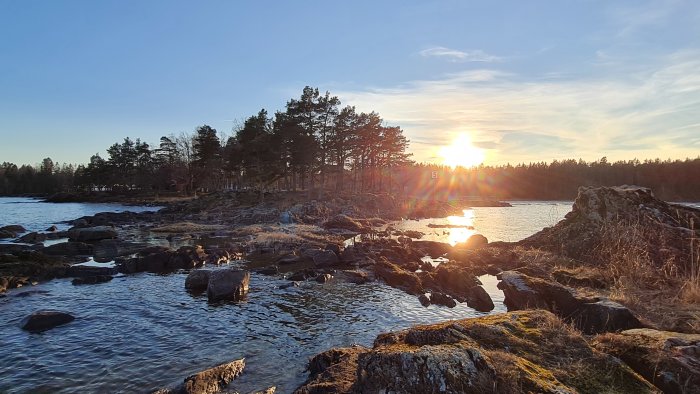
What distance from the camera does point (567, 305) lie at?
12.7 m

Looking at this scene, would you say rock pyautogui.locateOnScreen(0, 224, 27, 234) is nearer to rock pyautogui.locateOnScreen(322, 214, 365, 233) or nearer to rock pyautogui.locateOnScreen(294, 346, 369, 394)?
rock pyautogui.locateOnScreen(322, 214, 365, 233)

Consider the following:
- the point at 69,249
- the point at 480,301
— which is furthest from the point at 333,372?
the point at 69,249

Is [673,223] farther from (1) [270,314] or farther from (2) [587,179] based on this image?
(2) [587,179]

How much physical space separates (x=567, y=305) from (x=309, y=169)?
65.9m

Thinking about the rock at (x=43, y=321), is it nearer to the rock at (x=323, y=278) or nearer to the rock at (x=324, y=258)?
the rock at (x=323, y=278)

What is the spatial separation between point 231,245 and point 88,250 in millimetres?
11726

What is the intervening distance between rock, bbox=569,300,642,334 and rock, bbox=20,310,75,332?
59.2 feet

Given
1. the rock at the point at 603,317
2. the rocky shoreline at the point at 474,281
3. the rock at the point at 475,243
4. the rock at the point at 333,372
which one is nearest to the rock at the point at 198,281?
the rocky shoreline at the point at 474,281

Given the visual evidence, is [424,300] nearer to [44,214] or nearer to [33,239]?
[33,239]

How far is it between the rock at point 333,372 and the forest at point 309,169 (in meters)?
55.9

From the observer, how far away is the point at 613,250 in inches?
702

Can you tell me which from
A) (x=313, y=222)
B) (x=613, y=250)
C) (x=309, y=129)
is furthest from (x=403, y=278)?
(x=309, y=129)

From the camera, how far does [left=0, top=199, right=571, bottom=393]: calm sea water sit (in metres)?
10.7

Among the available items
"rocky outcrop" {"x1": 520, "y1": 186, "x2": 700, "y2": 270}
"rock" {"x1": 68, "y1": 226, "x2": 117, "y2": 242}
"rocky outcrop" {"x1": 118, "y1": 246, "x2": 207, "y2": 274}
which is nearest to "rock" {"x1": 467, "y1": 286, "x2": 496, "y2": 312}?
"rocky outcrop" {"x1": 520, "y1": 186, "x2": 700, "y2": 270}
